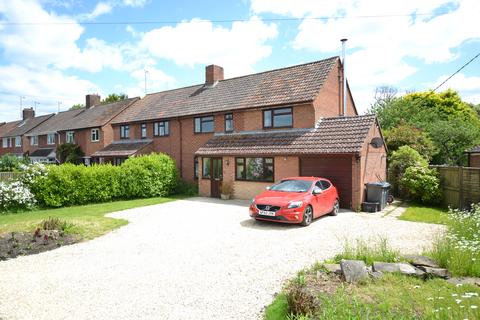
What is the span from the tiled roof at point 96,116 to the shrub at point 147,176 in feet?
39.7

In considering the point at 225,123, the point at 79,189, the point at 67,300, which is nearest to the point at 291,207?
the point at 67,300

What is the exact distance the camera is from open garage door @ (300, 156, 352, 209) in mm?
13734

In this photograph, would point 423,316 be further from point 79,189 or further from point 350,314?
point 79,189

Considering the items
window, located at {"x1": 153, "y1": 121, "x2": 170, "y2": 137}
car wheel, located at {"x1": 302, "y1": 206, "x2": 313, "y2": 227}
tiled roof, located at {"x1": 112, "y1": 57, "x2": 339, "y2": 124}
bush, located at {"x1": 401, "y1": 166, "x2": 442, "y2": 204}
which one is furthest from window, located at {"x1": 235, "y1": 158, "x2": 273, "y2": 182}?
window, located at {"x1": 153, "y1": 121, "x2": 170, "y2": 137}

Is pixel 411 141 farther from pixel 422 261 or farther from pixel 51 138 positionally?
pixel 51 138

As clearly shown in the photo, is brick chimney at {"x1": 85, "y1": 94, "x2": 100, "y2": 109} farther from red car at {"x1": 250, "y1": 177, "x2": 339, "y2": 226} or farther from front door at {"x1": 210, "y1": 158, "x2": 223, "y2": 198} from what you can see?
red car at {"x1": 250, "y1": 177, "x2": 339, "y2": 226}

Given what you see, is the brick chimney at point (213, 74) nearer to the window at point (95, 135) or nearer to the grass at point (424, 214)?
the window at point (95, 135)

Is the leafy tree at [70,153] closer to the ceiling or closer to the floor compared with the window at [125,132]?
closer to the floor

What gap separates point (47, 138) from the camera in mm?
37281

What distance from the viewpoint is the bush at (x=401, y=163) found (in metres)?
15.9

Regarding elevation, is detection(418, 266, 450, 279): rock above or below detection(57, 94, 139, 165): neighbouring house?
below

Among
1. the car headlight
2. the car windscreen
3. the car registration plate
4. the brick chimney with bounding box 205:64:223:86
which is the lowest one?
the car registration plate

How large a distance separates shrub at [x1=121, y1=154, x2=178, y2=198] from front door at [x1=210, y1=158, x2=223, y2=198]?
3149mm

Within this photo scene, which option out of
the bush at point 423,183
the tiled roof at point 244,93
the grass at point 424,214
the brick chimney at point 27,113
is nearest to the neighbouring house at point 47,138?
the brick chimney at point 27,113
